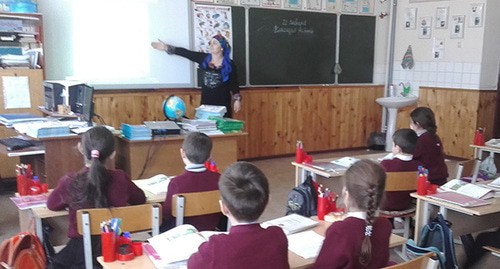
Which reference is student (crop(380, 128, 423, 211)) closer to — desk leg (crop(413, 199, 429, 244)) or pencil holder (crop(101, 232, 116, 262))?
desk leg (crop(413, 199, 429, 244))

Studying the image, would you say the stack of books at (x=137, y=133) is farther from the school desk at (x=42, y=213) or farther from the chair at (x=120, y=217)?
the chair at (x=120, y=217)

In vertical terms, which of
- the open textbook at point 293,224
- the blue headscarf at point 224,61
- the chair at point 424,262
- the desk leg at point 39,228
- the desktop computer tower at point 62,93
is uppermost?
the blue headscarf at point 224,61

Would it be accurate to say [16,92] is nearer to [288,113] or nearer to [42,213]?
[42,213]

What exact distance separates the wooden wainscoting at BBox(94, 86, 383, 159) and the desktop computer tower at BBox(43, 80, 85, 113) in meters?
0.89

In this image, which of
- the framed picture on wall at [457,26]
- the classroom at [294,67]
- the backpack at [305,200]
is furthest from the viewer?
the framed picture on wall at [457,26]

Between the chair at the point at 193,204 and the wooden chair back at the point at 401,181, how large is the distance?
1.21 meters

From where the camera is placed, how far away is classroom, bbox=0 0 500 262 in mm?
5172

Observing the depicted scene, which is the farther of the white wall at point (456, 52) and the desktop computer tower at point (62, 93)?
the white wall at point (456, 52)

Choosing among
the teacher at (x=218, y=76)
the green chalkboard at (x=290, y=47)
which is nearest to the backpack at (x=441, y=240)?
the teacher at (x=218, y=76)

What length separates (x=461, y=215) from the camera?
9.47ft

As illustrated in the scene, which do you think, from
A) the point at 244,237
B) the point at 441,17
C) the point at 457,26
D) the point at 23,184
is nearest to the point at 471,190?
the point at 244,237

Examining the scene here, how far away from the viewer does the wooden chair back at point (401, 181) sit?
2.99 m

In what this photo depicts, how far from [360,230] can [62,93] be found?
3.44 metres

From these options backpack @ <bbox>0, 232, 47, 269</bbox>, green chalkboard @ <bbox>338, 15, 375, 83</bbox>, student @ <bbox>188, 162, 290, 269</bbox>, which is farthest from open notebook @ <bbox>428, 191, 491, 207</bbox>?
green chalkboard @ <bbox>338, 15, 375, 83</bbox>
